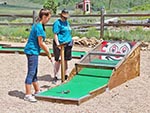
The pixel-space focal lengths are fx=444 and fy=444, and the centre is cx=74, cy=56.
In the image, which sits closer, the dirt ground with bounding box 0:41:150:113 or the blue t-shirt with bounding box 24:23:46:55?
the dirt ground with bounding box 0:41:150:113

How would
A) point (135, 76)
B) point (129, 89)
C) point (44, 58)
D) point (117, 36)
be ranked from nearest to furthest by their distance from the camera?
point (129, 89), point (135, 76), point (44, 58), point (117, 36)

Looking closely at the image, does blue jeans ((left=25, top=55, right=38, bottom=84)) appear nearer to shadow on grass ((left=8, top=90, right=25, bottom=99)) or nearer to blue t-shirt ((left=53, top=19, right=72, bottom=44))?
shadow on grass ((left=8, top=90, right=25, bottom=99))

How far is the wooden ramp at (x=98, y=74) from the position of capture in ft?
25.1

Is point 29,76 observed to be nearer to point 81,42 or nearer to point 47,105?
point 47,105

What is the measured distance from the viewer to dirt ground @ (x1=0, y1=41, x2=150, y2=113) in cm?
706

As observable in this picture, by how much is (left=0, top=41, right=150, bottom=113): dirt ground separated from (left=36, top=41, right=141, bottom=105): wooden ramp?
0.12 metres

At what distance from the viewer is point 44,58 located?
12281 millimetres

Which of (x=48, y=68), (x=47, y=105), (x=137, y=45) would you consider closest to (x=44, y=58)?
(x=48, y=68)

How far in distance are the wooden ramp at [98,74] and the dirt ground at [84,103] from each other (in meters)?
0.12

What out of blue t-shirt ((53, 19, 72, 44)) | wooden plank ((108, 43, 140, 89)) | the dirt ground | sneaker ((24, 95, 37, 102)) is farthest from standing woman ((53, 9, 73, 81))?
sneaker ((24, 95, 37, 102))

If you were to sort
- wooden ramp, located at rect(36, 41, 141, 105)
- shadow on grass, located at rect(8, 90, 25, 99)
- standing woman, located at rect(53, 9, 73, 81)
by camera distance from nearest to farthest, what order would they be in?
wooden ramp, located at rect(36, 41, 141, 105)
shadow on grass, located at rect(8, 90, 25, 99)
standing woman, located at rect(53, 9, 73, 81)

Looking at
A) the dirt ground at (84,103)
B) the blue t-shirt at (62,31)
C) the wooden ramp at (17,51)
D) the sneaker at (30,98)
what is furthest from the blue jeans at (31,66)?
the wooden ramp at (17,51)

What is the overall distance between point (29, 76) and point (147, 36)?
9465mm

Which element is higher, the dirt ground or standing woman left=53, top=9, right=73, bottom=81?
standing woman left=53, top=9, right=73, bottom=81
